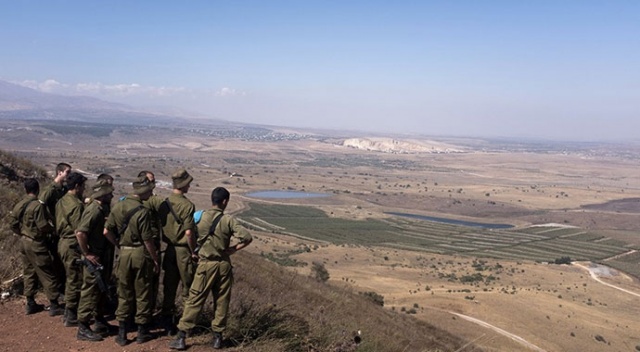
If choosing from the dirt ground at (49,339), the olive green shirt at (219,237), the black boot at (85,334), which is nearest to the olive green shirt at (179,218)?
the olive green shirt at (219,237)

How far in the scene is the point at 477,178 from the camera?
148750 millimetres

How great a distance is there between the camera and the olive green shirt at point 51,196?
7.47 metres

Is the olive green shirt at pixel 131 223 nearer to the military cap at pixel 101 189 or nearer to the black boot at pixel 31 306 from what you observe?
the military cap at pixel 101 189

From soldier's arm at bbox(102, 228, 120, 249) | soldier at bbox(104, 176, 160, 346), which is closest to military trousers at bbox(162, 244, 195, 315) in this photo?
soldier at bbox(104, 176, 160, 346)

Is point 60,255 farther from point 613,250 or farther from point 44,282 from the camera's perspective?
point 613,250

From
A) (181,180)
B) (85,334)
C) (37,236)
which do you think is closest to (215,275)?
(181,180)

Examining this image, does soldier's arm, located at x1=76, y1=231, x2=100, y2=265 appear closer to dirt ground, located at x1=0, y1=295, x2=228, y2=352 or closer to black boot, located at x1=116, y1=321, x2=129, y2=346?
black boot, located at x1=116, y1=321, x2=129, y2=346

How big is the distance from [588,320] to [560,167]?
601ft

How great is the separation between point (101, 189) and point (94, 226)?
0.60 m

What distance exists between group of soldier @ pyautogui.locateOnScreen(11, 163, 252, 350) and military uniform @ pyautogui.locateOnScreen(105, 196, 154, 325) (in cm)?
1

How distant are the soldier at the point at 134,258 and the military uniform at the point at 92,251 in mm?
241

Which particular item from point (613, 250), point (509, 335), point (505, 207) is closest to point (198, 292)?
point (509, 335)

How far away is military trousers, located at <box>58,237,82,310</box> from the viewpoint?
6.86 metres

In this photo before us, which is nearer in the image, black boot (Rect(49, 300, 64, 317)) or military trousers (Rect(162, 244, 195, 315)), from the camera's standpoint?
military trousers (Rect(162, 244, 195, 315))
